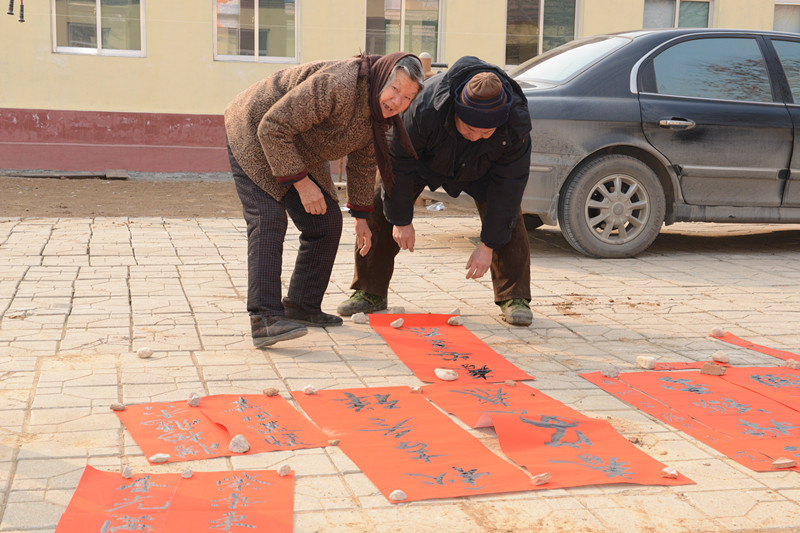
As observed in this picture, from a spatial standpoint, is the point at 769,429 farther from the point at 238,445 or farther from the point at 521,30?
the point at 521,30

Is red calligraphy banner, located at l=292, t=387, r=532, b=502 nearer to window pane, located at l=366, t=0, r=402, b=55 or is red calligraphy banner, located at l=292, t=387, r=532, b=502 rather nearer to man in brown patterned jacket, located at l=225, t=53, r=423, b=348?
man in brown patterned jacket, located at l=225, t=53, r=423, b=348

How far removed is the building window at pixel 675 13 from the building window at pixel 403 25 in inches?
138

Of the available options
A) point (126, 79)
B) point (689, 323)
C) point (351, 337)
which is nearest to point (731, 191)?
point (689, 323)

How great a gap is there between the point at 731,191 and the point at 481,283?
2298 mm

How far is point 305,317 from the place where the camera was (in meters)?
4.95

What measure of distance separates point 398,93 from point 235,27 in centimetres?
1027

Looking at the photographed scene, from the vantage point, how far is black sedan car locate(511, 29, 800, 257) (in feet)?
22.2

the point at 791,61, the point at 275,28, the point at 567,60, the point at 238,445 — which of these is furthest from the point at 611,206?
the point at 275,28

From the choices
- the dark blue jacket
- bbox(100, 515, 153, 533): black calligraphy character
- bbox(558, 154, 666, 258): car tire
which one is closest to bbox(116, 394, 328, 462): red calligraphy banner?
bbox(100, 515, 153, 533): black calligraphy character

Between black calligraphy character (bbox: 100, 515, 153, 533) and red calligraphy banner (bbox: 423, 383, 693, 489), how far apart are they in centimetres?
123

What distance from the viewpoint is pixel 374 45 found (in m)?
14.3

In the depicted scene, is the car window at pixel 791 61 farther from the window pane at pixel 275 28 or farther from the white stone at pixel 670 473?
the window pane at pixel 275 28

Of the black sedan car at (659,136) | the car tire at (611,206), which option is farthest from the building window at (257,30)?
the car tire at (611,206)

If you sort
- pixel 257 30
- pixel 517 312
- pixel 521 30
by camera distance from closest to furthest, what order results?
pixel 517 312 → pixel 257 30 → pixel 521 30
